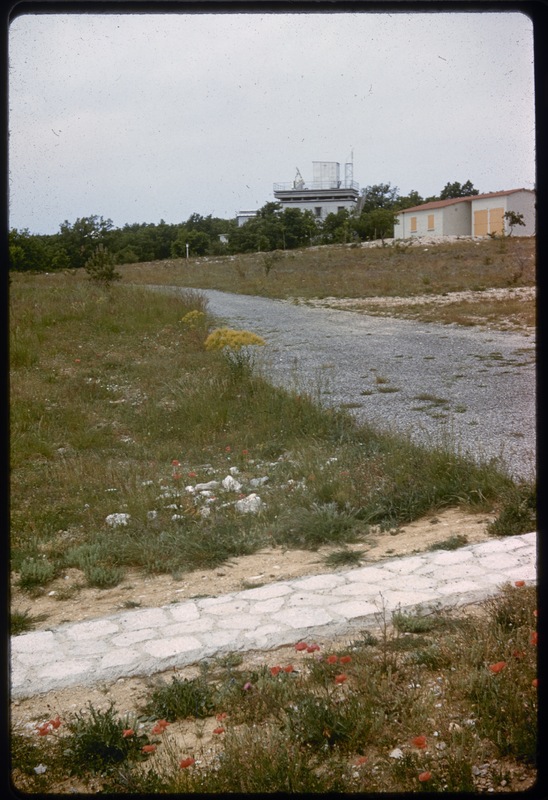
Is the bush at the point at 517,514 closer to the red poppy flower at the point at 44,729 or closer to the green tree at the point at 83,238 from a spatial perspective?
the red poppy flower at the point at 44,729

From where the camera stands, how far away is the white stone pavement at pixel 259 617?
2.93 m

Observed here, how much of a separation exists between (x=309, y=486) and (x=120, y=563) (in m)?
1.43

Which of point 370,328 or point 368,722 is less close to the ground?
point 370,328

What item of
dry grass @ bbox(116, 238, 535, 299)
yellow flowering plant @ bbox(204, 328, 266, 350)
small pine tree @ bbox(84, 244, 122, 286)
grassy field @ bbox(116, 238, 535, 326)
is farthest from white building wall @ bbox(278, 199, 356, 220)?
dry grass @ bbox(116, 238, 535, 299)

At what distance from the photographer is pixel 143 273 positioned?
1322cm

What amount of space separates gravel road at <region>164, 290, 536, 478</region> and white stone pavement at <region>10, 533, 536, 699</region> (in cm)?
147

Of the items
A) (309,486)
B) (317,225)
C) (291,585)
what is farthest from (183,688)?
(317,225)

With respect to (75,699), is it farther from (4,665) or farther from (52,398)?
(52,398)

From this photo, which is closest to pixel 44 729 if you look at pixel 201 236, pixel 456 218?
pixel 201 236

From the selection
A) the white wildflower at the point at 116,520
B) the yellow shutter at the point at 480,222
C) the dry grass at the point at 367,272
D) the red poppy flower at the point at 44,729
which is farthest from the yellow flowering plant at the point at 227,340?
the red poppy flower at the point at 44,729

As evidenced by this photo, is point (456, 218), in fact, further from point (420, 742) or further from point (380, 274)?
point (420, 742)

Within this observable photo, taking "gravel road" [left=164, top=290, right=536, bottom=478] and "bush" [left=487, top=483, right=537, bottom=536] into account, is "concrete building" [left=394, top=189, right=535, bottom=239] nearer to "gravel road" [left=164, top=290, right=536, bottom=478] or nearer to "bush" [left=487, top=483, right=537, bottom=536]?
"gravel road" [left=164, top=290, right=536, bottom=478]

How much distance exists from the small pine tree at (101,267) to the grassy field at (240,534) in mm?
2105

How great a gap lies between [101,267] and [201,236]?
704 centimetres
